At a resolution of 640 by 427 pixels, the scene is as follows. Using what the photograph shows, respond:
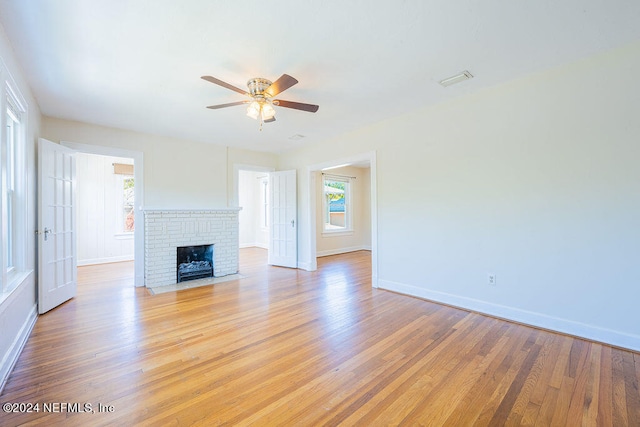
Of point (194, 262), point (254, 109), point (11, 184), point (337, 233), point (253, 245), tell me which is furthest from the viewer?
point (253, 245)

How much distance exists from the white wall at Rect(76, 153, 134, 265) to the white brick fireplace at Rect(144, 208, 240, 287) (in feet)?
9.50

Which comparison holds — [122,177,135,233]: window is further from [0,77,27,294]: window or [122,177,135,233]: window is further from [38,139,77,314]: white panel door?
[0,77,27,294]: window

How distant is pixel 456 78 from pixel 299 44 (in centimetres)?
171

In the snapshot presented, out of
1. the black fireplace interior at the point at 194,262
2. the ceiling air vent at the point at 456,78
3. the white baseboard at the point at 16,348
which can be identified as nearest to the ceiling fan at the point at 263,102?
the ceiling air vent at the point at 456,78

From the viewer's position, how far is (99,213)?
6293mm

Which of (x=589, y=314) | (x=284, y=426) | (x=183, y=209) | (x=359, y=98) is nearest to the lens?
(x=284, y=426)

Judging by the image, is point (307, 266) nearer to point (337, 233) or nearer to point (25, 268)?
point (337, 233)

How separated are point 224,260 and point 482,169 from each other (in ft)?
14.8

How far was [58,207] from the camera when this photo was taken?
134 inches

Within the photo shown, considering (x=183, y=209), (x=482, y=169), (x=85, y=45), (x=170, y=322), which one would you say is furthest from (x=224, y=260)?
(x=482, y=169)

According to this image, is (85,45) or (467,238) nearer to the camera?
(85,45)

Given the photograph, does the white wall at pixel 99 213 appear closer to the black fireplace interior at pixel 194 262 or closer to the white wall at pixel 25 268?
the black fireplace interior at pixel 194 262

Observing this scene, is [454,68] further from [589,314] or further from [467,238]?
[589,314]

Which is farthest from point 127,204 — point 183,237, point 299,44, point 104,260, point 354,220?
point 299,44
